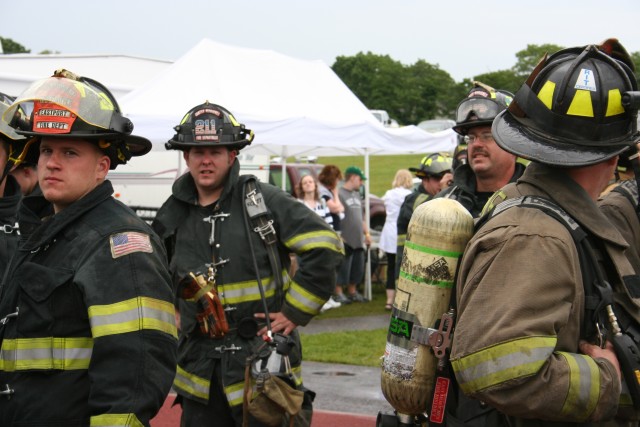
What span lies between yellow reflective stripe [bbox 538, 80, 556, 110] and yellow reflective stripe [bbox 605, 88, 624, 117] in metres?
0.17

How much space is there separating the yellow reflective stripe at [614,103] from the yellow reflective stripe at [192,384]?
297cm

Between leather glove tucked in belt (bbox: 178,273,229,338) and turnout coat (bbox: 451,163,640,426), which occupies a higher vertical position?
turnout coat (bbox: 451,163,640,426)

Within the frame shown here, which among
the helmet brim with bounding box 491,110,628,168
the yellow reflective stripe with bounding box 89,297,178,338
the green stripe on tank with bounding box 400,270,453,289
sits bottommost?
the yellow reflective stripe with bounding box 89,297,178,338

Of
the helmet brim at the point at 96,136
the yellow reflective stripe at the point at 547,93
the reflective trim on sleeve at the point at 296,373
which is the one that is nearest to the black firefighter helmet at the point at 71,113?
the helmet brim at the point at 96,136

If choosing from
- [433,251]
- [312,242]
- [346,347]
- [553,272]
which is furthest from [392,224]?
[553,272]

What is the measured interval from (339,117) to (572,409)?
10.6m

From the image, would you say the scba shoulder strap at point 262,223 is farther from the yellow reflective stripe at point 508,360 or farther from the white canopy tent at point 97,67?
the white canopy tent at point 97,67

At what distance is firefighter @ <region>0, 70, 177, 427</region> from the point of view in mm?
2750

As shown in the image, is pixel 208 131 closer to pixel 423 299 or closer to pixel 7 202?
pixel 7 202

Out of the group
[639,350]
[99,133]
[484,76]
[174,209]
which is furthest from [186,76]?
[484,76]

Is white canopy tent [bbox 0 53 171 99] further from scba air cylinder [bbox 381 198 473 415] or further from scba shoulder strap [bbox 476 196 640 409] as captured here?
scba shoulder strap [bbox 476 196 640 409]

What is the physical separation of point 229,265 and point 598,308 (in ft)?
9.16

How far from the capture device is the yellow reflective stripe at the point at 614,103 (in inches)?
101

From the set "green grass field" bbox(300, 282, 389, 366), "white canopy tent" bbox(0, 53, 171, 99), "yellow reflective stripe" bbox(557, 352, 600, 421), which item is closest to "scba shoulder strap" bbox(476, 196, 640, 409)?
"yellow reflective stripe" bbox(557, 352, 600, 421)
